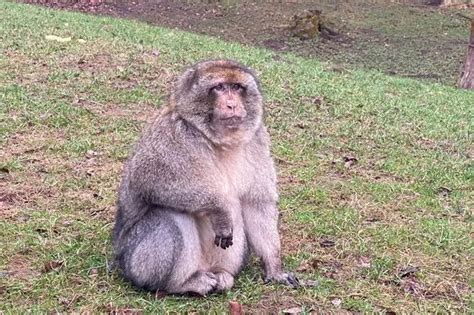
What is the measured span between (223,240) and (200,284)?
0.80 feet

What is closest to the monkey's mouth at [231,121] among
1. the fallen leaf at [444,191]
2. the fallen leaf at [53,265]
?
the fallen leaf at [53,265]

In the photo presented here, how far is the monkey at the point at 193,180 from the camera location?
347 centimetres

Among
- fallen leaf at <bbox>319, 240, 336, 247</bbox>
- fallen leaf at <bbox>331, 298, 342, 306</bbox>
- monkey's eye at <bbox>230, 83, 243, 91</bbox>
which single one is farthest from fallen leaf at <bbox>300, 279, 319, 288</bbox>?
monkey's eye at <bbox>230, 83, 243, 91</bbox>

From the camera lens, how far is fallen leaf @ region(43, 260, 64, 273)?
398cm

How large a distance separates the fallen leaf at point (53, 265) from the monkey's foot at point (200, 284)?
752mm

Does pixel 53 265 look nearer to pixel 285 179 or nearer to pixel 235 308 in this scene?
pixel 235 308

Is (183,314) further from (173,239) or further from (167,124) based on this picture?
(167,124)

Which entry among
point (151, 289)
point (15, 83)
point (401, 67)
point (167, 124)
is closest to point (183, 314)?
point (151, 289)

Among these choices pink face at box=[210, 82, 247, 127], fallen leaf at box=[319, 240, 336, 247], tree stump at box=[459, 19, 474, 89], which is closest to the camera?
pink face at box=[210, 82, 247, 127]

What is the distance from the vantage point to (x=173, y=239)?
351cm

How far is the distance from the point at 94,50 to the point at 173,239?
5.85 metres

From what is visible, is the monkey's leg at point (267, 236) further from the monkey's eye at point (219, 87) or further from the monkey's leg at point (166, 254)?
the monkey's eye at point (219, 87)

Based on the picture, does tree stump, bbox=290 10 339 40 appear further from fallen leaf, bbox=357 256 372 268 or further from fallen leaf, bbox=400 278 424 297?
fallen leaf, bbox=400 278 424 297

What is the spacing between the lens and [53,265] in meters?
4.01
